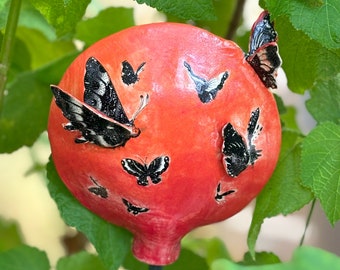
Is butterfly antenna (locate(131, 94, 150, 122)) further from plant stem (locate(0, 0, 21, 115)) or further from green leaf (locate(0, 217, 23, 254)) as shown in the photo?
green leaf (locate(0, 217, 23, 254))

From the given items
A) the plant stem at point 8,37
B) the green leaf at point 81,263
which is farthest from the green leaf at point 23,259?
the plant stem at point 8,37

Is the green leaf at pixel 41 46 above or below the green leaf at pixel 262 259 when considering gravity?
above

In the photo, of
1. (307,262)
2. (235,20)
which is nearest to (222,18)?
(235,20)

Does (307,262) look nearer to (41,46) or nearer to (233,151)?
(233,151)

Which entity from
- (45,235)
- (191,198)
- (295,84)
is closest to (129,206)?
(191,198)

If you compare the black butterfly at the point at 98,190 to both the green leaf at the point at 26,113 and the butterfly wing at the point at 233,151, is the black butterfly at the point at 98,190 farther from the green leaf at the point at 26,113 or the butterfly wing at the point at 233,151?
the green leaf at the point at 26,113

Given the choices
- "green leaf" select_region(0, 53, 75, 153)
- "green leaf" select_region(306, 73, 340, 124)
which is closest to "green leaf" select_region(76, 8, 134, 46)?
"green leaf" select_region(0, 53, 75, 153)
